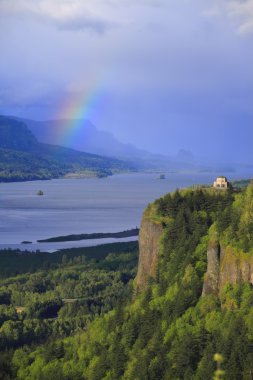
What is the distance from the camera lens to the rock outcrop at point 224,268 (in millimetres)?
29688

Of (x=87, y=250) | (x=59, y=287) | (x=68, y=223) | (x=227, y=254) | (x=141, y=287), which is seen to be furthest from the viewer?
(x=68, y=223)

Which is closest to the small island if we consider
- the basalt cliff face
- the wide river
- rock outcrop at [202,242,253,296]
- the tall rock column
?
the wide river

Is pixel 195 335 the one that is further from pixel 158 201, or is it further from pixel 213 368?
pixel 158 201

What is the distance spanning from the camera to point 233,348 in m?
26.3

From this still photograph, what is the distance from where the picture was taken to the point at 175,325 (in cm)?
3070

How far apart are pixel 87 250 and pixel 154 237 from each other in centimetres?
4560

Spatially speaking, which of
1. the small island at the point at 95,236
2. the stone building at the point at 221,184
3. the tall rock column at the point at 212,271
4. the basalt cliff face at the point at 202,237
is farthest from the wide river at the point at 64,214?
the tall rock column at the point at 212,271

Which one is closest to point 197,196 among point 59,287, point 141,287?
point 141,287

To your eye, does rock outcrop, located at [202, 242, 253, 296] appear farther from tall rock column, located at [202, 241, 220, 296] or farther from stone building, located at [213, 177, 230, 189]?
stone building, located at [213, 177, 230, 189]

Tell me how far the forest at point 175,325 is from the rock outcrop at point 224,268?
1.06 feet

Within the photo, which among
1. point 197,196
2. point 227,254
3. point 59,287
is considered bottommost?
point 59,287

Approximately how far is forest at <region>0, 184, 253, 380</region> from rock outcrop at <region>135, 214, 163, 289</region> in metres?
0.53

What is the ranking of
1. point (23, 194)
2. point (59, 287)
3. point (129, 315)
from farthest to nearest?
point (23, 194) → point (59, 287) → point (129, 315)

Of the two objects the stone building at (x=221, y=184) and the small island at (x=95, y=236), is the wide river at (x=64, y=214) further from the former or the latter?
the stone building at (x=221, y=184)
